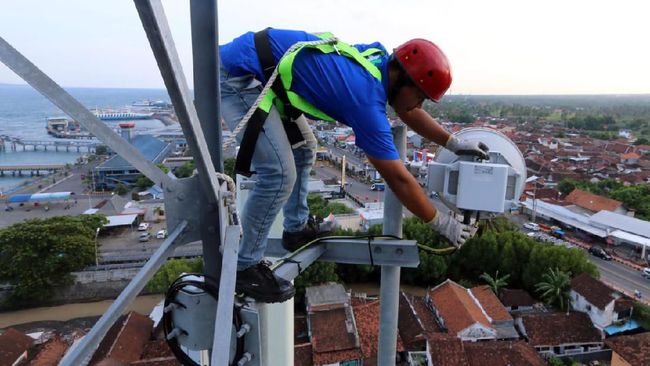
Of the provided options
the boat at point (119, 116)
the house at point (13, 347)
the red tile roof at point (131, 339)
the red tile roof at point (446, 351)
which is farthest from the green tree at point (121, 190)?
the boat at point (119, 116)

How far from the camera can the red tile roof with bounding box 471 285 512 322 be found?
9.79 metres

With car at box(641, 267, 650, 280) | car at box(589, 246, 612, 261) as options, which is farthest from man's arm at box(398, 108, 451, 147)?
car at box(589, 246, 612, 261)

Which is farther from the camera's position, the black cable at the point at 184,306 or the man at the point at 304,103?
the man at the point at 304,103

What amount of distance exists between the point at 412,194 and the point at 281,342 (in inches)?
44.8

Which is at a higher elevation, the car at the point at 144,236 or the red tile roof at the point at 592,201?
the red tile roof at the point at 592,201

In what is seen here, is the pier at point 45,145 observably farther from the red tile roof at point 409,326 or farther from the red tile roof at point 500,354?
the red tile roof at point 500,354

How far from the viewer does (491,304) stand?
33.4ft

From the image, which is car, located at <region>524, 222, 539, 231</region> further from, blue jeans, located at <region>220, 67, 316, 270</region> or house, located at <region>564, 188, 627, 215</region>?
blue jeans, located at <region>220, 67, 316, 270</region>

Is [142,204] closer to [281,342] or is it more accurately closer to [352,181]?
[352,181]

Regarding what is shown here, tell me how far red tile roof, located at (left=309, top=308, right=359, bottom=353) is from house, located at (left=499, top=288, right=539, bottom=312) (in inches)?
160

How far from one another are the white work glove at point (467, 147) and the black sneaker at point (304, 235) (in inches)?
28.6

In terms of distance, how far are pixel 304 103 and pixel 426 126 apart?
75cm

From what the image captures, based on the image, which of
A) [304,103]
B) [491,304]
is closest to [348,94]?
[304,103]

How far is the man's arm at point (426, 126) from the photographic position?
2049mm
